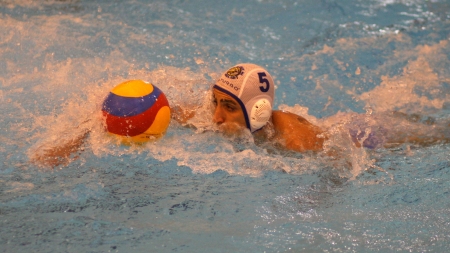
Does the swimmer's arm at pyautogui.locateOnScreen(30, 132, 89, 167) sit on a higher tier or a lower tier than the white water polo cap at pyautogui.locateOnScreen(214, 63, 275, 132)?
lower

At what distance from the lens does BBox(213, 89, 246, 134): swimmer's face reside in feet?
11.5

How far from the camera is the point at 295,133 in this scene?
355 cm

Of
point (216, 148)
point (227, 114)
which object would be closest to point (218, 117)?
point (227, 114)

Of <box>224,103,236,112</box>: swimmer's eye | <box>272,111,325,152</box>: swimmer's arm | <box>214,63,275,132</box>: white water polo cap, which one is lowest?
<box>272,111,325,152</box>: swimmer's arm

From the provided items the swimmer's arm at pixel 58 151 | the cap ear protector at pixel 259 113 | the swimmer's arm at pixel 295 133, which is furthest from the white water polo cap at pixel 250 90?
the swimmer's arm at pixel 58 151

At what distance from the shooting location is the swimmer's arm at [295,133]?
3.50 metres

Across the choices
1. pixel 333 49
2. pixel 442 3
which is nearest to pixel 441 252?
pixel 333 49

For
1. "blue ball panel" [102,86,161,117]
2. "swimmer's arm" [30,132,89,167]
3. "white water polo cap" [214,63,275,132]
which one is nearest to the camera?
"blue ball panel" [102,86,161,117]

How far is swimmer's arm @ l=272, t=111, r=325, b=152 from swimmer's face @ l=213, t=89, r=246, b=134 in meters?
0.27

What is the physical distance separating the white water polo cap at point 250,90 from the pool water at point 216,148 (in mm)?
181

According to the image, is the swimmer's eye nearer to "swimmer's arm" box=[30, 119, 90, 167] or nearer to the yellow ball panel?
the yellow ball panel

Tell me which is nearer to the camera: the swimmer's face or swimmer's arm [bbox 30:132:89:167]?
swimmer's arm [bbox 30:132:89:167]

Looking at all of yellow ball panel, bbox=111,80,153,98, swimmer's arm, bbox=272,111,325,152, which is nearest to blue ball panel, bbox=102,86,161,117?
yellow ball panel, bbox=111,80,153,98

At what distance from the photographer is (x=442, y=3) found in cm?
695
